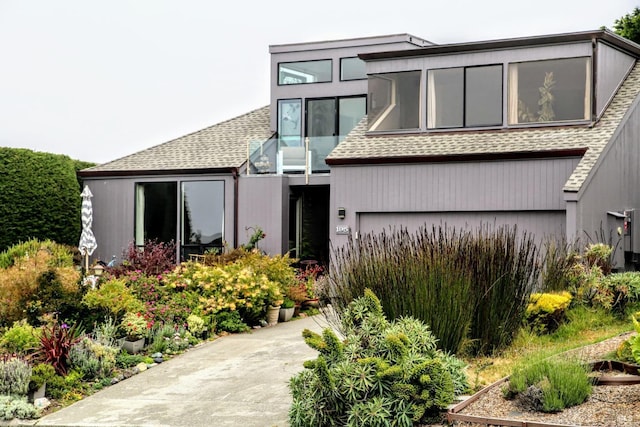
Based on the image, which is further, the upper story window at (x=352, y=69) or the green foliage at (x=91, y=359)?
the upper story window at (x=352, y=69)

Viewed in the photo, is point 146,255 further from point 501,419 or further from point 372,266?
point 501,419

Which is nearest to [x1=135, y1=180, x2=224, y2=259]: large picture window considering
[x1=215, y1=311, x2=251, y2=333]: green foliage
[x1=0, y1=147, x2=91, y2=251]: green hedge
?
[x1=0, y1=147, x2=91, y2=251]: green hedge

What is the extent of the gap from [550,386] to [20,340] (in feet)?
23.2

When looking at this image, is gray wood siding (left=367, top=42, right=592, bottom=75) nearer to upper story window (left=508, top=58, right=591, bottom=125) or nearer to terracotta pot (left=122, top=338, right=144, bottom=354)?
upper story window (left=508, top=58, right=591, bottom=125)

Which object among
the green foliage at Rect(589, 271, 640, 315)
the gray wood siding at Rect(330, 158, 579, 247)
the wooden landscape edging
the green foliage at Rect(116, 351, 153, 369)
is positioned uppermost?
the gray wood siding at Rect(330, 158, 579, 247)

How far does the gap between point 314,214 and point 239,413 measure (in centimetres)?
1305

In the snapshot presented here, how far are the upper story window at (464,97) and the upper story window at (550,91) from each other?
361mm

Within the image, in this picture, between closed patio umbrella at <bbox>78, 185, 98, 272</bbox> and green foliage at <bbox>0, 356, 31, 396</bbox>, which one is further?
closed patio umbrella at <bbox>78, 185, 98, 272</bbox>

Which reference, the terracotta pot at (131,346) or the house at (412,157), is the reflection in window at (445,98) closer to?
the house at (412,157)

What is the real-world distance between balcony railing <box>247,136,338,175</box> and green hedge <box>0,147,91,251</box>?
5034mm

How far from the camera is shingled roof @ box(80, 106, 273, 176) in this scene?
72.5 ft

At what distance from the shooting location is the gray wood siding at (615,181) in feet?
51.8

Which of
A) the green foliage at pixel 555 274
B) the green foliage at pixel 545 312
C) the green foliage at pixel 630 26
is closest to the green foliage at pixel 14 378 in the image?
the green foliage at pixel 545 312

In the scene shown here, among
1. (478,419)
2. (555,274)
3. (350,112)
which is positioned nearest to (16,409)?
(478,419)
